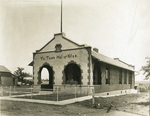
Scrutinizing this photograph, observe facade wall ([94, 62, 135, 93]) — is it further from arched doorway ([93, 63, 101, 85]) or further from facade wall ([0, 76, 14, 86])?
facade wall ([0, 76, 14, 86])

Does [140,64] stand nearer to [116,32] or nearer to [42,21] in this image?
[116,32]

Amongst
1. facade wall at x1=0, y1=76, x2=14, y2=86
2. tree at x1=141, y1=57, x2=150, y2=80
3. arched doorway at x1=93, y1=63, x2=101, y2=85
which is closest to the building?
arched doorway at x1=93, y1=63, x2=101, y2=85

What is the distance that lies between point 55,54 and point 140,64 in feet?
31.8

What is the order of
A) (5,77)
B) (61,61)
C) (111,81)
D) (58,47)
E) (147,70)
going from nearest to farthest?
(147,70) → (61,61) → (58,47) → (111,81) → (5,77)

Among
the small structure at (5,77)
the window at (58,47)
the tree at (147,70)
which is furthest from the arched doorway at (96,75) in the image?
the small structure at (5,77)

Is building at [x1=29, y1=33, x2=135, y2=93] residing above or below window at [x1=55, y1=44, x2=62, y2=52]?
below

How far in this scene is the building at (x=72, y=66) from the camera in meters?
17.2

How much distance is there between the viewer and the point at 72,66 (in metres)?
20.8

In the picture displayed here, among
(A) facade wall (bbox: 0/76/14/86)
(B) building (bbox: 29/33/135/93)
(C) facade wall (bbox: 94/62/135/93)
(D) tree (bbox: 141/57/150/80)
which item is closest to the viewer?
(D) tree (bbox: 141/57/150/80)

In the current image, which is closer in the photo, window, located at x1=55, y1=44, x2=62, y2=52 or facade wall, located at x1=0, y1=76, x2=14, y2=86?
window, located at x1=55, y1=44, x2=62, y2=52

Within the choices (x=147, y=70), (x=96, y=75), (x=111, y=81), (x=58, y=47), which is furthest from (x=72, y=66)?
(x=147, y=70)

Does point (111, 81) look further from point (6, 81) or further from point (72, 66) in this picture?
point (6, 81)

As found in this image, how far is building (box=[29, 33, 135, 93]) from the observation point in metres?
17.2

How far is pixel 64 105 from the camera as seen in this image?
1078cm
